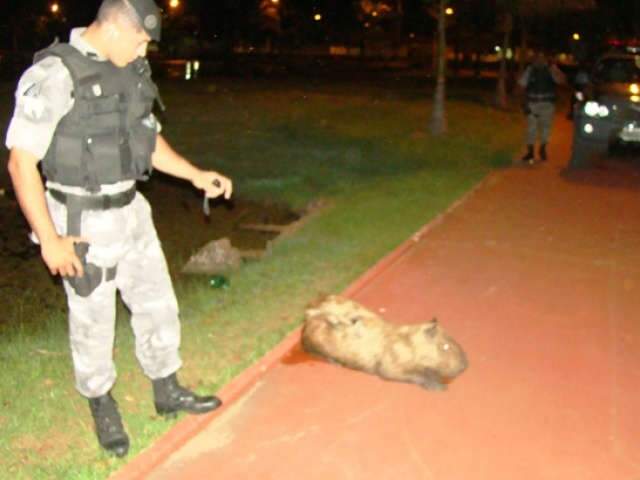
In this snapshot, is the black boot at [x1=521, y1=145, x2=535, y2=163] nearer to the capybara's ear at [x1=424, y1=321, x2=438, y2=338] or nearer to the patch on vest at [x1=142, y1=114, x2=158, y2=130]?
the capybara's ear at [x1=424, y1=321, x2=438, y2=338]

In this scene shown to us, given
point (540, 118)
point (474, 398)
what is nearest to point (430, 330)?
point (474, 398)

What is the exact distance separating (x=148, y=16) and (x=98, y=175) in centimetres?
73

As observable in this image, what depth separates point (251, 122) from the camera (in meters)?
18.2

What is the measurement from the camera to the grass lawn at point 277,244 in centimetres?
430

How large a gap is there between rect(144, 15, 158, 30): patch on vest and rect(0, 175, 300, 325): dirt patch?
4316mm

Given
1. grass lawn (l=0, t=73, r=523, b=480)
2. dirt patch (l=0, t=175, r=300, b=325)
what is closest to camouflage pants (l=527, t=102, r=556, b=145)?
grass lawn (l=0, t=73, r=523, b=480)

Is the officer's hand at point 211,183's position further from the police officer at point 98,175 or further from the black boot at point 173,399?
the black boot at point 173,399

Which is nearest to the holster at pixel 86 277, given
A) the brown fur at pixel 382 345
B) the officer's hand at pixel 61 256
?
the officer's hand at pixel 61 256

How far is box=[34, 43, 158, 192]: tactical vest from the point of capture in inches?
134

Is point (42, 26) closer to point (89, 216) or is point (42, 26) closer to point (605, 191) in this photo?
point (605, 191)

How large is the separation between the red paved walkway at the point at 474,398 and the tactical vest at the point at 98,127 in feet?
4.59

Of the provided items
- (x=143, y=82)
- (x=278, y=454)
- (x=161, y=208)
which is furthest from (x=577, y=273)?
(x=161, y=208)

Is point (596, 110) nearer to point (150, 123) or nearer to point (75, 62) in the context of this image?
point (150, 123)

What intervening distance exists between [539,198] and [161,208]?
5.30 metres
